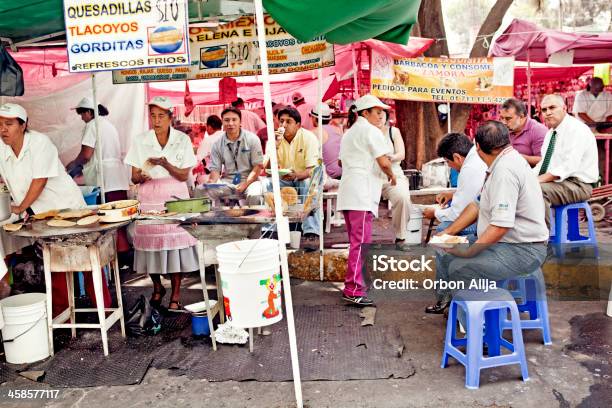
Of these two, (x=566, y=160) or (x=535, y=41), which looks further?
(x=535, y=41)

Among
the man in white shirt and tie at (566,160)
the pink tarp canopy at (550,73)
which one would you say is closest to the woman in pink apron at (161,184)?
the man in white shirt and tie at (566,160)

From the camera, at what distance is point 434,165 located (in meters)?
8.04

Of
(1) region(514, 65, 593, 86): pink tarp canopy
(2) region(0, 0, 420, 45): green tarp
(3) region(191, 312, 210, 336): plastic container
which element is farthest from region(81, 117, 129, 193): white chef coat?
(1) region(514, 65, 593, 86): pink tarp canopy

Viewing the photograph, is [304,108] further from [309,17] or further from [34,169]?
[309,17]

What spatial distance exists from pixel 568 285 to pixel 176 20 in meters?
4.30

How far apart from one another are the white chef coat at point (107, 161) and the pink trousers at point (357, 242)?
3.12m

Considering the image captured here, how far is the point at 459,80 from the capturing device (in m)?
8.48

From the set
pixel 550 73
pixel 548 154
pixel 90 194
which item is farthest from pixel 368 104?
pixel 550 73

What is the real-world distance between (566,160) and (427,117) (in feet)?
14.7

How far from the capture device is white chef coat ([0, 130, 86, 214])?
4590 mm

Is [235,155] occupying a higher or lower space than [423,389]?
higher

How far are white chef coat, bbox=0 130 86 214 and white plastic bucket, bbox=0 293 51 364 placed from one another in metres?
0.88

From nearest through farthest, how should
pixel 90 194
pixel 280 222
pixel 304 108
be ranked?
1. pixel 280 222
2. pixel 90 194
3. pixel 304 108

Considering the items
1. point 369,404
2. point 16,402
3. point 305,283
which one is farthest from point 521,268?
point 16,402
